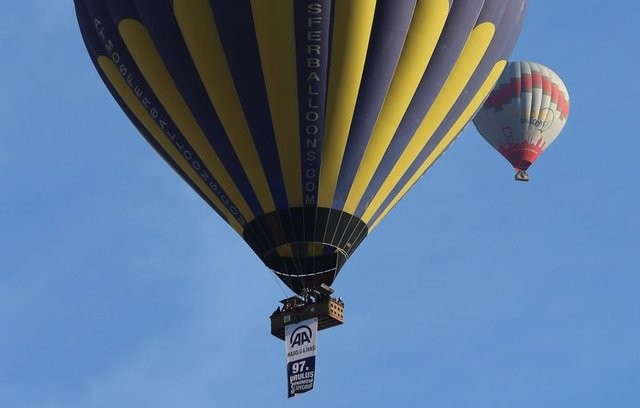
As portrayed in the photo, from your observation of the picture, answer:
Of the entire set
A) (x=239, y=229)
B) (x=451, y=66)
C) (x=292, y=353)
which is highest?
(x=451, y=66)

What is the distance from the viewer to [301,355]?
111 ft

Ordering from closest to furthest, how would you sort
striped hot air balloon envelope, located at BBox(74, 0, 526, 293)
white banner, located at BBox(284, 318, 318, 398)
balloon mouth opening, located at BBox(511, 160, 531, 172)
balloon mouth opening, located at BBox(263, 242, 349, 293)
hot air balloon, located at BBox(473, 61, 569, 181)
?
striped hot air balloon envelope, located at BBox(74, 0, 526, 293) < balloon mouth opening, located at BBox(263, 242, 349, 293) < white banner, located at BBox(284, 318, 318, 398) < hot air balloon, located at BBox(473, 61, 569, 181) < balloon mouth opening, located at BBox(511, 160, 531, 172)

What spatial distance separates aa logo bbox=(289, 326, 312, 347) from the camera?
1329 inches

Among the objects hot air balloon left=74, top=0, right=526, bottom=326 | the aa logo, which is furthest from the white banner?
hot air balloon left=74, top=0, right=526, bottom=326

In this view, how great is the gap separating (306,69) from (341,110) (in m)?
1.04

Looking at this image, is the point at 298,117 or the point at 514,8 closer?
the point at 298,117

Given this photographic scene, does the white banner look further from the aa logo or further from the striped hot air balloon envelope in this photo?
the striped hot air balloon envelope

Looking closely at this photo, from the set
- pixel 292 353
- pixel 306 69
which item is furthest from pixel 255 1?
pixel 292 353

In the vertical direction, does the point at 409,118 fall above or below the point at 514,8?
below

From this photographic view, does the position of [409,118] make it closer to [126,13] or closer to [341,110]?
[341,110]

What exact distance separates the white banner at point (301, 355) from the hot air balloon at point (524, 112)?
69.9ft

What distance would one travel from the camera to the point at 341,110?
1315 inches

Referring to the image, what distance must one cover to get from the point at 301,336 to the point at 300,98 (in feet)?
14.6

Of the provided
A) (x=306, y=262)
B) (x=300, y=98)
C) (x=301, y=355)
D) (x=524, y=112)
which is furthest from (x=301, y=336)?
(x=524, y=112)
